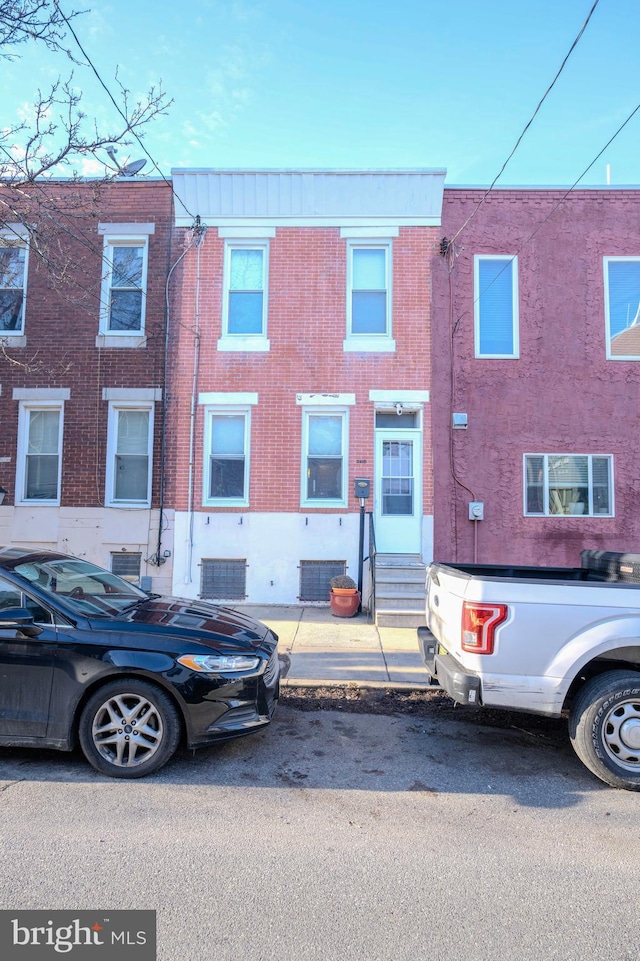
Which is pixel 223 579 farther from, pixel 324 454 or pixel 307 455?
pixel 324 454

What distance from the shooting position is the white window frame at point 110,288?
1021 cm

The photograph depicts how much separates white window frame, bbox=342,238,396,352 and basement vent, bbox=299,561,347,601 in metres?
3.77

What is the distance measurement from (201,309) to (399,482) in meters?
4.69

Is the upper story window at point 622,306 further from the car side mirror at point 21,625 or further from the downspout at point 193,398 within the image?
the car side mirror at point 21,625

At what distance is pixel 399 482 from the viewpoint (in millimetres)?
10094

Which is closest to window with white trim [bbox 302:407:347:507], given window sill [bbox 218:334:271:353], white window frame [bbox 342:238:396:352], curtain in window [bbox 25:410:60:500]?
white window frame [bbox 342:238:396:352]

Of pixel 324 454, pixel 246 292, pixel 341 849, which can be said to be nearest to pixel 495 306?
pixel 324 454

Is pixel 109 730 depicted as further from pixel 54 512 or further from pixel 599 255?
pixel 599 255

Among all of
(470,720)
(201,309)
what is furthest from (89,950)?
(201,309)

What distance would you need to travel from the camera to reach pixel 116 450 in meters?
10.3

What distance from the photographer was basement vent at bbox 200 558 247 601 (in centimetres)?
979

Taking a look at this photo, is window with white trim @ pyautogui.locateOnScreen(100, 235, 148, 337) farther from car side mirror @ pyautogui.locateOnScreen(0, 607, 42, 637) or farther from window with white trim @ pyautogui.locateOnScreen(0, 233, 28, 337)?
car side mirror @ pyautogui.locateOnScreen(0, 607, 42, 637)

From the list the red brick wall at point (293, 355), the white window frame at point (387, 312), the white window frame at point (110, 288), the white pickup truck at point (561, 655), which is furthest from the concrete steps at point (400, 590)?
the white window frame at point (110, 288)

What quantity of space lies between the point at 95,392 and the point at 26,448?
1648mm
